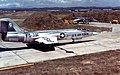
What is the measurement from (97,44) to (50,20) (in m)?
28.5

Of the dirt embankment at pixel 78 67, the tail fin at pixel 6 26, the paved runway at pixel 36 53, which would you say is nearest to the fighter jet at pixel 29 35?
the tail fin at pixel 6 26

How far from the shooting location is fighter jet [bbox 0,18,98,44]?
27844 millimetres

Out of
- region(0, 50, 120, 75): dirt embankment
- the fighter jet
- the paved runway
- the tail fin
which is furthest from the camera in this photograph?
the fighter jet

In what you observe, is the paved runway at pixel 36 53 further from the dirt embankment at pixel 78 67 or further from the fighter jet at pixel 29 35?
the dirt embankment at pixel 78 67

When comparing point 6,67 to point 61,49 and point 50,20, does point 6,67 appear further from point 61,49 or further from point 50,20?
point 50,20

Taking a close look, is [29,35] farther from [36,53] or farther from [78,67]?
[78,67]

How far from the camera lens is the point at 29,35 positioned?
29547mm

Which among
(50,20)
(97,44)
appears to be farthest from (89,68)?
(50,20)

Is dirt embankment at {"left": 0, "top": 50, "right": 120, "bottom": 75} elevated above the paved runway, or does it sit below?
above

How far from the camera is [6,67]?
2155 cm

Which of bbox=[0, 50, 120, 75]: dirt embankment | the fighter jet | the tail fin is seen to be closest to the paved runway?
the fighter jet

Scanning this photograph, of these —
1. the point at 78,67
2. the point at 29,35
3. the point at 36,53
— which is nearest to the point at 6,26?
the point at 29,35

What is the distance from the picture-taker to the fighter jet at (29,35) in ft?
91.4

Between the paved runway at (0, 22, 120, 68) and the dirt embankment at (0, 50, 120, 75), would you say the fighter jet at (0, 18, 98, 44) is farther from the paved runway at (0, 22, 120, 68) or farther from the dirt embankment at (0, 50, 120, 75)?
the dirt embankment at (0, 50, 120, 75)
